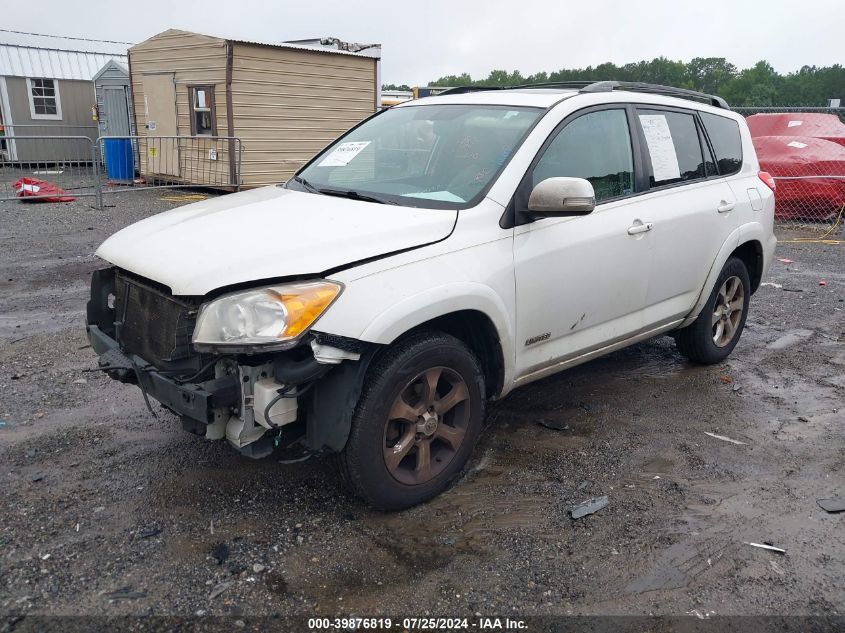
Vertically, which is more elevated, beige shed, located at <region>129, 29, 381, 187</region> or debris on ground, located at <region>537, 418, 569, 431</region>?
beige shed, located at <region>129, 29, 381, 187</region>

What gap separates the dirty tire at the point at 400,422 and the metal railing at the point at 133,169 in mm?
10946

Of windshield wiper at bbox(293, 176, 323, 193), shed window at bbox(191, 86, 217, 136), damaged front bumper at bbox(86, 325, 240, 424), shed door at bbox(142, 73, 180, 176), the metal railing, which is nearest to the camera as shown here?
damaged front bumper at bbox(86, 325, 240, 424)

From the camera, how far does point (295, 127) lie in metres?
15.3

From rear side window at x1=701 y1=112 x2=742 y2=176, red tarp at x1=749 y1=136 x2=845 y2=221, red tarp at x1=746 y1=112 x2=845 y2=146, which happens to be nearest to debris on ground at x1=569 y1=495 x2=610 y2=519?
rear side window at x1=701 y1=112 x2=742 y2=176

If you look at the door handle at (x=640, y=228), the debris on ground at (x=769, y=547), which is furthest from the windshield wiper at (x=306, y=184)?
the debris on ground at (x=769, y=547)

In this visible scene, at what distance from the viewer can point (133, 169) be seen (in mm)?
17375

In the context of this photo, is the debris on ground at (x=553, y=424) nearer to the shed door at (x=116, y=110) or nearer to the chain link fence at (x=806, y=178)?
the chain link fence at (x=806, y=178)

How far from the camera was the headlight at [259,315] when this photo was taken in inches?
111

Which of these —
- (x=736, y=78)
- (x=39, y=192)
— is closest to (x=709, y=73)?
→ (x=736, y=78)

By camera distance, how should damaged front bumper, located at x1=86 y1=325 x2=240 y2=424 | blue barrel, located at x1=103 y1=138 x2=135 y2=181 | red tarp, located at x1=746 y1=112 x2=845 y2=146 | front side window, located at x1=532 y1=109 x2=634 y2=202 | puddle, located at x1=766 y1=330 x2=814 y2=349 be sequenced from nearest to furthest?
damaged front bumper, located at x1=86 y1=325 x2=240 y2=424, front side window, located at x1=532 y1=109 x2=634 y2=202, puddle, located at x1=766 y1=330 x2=814 y2=349, red tarp, located at x1=746 y1=112 x2=845 y2=146, blue barrel, located at x1=103 y1=138 x2=135 y2=181

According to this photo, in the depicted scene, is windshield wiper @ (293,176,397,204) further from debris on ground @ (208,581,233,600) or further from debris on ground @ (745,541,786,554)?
debris on ground @ (745,541,786,554)

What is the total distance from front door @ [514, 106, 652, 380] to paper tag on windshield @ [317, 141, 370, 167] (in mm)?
1222

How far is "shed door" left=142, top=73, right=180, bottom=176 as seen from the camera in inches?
601

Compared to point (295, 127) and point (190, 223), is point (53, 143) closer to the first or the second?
point (295, 127)
